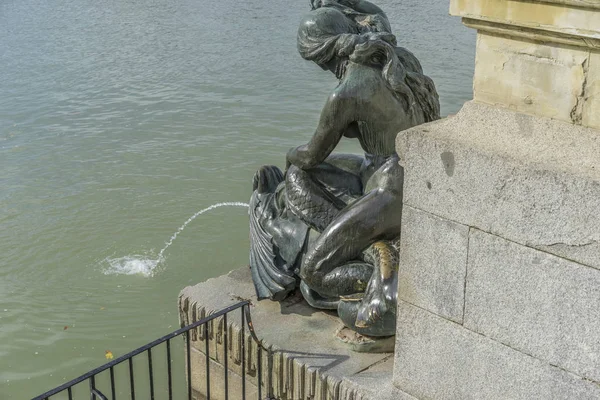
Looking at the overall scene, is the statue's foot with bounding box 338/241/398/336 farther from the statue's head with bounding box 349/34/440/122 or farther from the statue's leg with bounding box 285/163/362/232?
the statue's head with bounding box 349/34/440/122

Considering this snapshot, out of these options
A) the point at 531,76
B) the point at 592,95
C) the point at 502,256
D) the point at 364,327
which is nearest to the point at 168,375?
the point at 364,327

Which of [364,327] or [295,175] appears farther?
[295,175]

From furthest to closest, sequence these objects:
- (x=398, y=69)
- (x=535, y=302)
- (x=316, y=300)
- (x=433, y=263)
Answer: (x=316, y=300) < (x=398, y=69) < (x=433, y=263) < (x=535, y=302)

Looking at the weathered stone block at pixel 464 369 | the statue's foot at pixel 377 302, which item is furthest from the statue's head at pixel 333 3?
the weathered stone block at pixel 464 369

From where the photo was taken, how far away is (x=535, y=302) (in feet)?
11.8

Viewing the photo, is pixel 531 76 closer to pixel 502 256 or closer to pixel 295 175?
pixel 502 256

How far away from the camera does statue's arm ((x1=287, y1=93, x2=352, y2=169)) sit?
17.9 feet

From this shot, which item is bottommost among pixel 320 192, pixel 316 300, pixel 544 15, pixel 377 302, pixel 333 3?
pixel 316 300

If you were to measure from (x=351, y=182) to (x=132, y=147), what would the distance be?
7.40 meters

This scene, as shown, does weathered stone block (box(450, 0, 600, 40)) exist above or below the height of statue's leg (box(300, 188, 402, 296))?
above

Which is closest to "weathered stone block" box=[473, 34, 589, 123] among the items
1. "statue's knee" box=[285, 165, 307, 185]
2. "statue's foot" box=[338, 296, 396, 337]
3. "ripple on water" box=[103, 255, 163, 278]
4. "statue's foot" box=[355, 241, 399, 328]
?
"statue's foot" box=[355, 241, 399, 328]

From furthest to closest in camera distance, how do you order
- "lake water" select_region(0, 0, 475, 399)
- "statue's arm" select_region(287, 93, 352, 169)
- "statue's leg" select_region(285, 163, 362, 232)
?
"lake water" select_region(0, 0, 475, 399), "statue's leg" select_region(285, 163, 362, 232), "statue's arm" select_region(287, 93, 352, 169)

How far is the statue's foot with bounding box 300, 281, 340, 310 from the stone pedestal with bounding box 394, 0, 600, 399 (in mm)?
1693

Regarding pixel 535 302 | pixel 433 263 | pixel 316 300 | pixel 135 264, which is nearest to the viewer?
pixel 535 302
